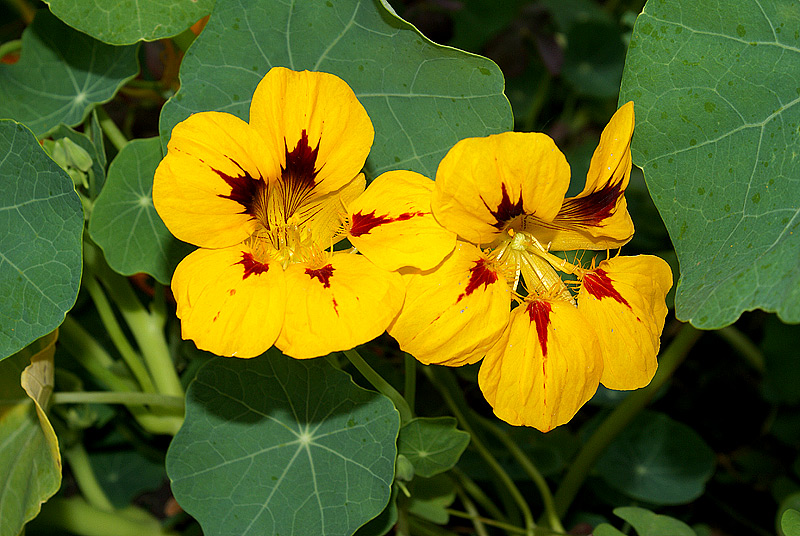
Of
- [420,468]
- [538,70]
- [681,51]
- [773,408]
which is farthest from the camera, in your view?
[538,70]

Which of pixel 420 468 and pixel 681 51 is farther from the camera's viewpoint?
pixel 420 468

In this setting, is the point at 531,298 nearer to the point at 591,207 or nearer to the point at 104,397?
the point at 591,207

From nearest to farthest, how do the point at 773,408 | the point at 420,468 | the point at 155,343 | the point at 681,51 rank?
the point at 681,51, the point at 420,468, the point at 155,343, the point at 773,408

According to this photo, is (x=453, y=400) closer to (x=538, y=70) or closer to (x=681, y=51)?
(x=681, y=51)

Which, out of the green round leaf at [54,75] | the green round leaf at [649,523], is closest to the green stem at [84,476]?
the green round leaf at [54,75]

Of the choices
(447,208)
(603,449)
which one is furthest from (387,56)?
(603,449)

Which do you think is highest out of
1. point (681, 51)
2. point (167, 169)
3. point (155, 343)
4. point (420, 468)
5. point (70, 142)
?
point (681, 51)

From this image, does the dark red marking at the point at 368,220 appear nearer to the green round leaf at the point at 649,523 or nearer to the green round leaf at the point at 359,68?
the green round leaf at the point at 359,68

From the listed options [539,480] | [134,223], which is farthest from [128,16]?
[539,480]

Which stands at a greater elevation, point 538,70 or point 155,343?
point 538,70
